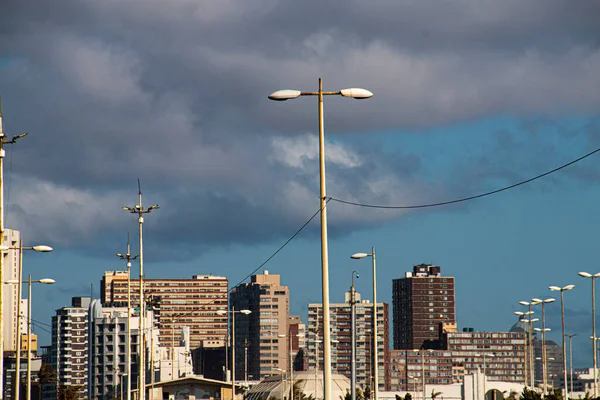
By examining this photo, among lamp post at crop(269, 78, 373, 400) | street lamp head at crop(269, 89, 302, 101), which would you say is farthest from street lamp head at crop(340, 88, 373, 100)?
street lamp head at crop(269, 89, 302, 101)

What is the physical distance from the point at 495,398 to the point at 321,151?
9693mm

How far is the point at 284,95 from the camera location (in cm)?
3394

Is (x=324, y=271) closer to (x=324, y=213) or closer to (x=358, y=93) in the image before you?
(x=324, y=213)

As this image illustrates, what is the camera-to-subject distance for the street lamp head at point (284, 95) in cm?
3391

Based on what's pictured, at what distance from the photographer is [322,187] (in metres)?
35.9

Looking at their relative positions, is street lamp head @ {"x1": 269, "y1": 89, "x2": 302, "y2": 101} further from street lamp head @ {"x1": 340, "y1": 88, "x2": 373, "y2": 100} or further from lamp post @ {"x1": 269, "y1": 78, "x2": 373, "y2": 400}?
street lamp head @ {"x1": 340, "y1": 88, "x2": 373, "y2": 100}

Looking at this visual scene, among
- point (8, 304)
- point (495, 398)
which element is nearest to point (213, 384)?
point (8, 304)

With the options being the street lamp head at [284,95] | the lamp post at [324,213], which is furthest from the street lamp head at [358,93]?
the street lamp head at [284,95]

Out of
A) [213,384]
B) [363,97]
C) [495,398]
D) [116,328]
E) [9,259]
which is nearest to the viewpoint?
[363,97]

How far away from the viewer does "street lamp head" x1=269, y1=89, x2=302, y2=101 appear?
33906mm

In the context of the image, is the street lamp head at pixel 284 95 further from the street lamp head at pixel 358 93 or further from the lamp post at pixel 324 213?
the street lamp head at pixel 358 93

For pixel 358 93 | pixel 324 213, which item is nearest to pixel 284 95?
pixel 358 93

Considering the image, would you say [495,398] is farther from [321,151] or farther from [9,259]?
[9,259]

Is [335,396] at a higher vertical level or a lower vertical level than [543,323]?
lower
